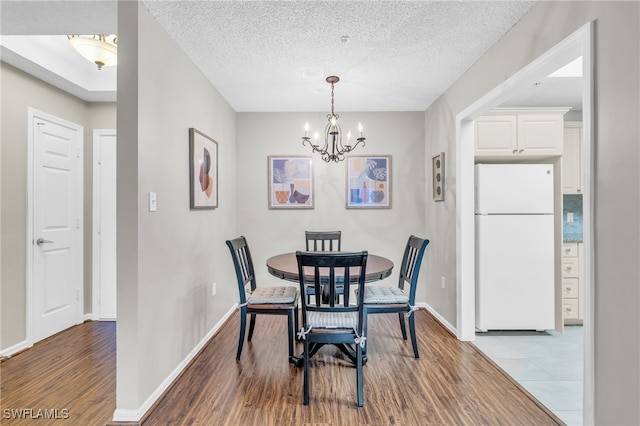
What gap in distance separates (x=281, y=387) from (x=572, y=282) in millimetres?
3199

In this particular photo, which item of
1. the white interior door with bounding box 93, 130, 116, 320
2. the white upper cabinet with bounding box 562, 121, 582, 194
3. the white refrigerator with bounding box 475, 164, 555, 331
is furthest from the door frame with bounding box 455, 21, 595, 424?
the white interior door with bounding box 93, 130, 116, 320

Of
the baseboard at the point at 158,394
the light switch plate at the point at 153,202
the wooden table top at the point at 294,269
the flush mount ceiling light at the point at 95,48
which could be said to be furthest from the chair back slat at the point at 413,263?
the flush mount ceiling light at the point at 95,48

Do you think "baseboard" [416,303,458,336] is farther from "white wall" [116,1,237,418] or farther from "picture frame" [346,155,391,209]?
"white wall" [116,1,237,418]

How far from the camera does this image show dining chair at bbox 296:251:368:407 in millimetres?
1945

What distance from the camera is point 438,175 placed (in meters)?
3.53

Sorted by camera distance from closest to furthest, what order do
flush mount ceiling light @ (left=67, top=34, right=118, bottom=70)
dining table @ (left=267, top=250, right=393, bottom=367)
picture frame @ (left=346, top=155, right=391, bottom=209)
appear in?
dining table @ (left=267, top=250, right=393, bottom=367) → flush mount ceiling light @ (left=67, top=34, right=118, bottom=70) → picture frame @ (left=346, top=155, right=391, bottom=209)

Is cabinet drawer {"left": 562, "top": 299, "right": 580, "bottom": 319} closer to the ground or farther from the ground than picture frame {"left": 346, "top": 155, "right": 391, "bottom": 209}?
closer to the ground

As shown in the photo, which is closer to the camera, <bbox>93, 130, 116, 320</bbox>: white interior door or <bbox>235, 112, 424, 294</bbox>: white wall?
<bbox>93, 130, 116, 320</bbox>: white interior door

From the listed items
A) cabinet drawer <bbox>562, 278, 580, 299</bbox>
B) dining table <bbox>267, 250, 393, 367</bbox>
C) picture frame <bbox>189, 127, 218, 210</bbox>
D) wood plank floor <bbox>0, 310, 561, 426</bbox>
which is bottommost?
wood plank floor <bbox>0, 310, 561, 426</bbox>

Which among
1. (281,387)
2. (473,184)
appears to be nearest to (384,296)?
(281,387)

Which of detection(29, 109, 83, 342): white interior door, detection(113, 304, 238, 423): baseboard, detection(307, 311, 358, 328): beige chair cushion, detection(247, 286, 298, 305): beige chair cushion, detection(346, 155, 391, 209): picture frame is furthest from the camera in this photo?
detection(346, 155, 391, 209): picture frame

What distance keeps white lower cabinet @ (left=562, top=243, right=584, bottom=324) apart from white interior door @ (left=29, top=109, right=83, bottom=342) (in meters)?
5.10

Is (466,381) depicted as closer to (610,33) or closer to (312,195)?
(610,33)

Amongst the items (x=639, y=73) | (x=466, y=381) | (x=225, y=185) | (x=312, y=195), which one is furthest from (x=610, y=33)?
(x=225, y=185)
